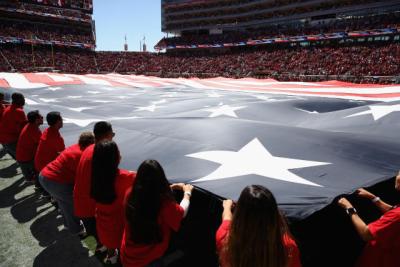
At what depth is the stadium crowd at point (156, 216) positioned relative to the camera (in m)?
1.41

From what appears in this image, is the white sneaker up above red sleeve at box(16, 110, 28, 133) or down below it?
below

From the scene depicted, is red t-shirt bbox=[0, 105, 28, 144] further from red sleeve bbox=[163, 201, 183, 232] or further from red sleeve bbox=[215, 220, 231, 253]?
red sleeve bbox=[215, 220, 231, 253]

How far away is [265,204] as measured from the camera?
4.58 feet

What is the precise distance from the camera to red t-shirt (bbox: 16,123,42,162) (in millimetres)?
4551

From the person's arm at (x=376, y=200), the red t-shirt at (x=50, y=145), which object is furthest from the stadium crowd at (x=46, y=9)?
the person's arm at (x=376, y=200)

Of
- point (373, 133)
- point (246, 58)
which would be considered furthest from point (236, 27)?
point (373, 133)

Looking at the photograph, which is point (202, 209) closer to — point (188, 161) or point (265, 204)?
point (188, 161)

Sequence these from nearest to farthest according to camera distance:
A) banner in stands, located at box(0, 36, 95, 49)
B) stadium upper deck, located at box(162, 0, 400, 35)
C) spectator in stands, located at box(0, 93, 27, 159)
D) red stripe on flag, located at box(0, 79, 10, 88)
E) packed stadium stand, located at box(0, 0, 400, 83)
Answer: spectator in stands, located at box(0, 93, 27, 159)
red stripe on flag, located at box(0, 79, 10, 88)
packed stadium stand, located at box(0, 0, 400, 83)
stadium upper deck, located at box(162, 0, 400, 35)
banner in stands, located at box(0, 36, 95, 49)

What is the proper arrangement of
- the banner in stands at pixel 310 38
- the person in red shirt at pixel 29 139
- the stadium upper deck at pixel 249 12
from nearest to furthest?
1. the person in red shirt at pixel 29 139
2. the banner in stands at pixel 310 38
3. the stadium upper deck at pixel 249 12

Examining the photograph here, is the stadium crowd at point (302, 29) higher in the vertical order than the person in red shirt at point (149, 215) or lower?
higher

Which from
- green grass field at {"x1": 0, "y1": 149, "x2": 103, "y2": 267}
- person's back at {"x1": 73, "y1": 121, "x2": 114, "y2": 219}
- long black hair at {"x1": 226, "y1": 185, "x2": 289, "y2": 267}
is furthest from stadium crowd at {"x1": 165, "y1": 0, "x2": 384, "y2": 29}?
long black hair at {"x1": 226, "y1": 185, "x2": 289, "y2": 267}

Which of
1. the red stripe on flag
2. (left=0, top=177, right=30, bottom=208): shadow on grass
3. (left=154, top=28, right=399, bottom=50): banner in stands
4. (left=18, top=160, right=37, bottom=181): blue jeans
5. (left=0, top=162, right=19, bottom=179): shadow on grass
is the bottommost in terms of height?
(left=0, top=177, right=30, bottom=208): shadow on grass

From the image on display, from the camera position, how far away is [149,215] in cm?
191

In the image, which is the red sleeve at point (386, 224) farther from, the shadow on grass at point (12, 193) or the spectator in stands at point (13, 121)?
the spectator in stands at point (13, 121)
